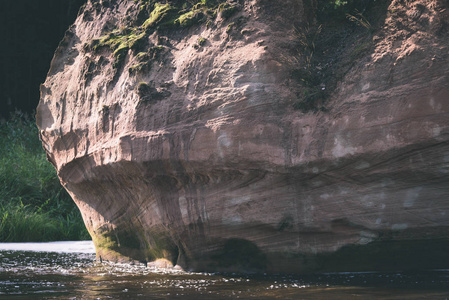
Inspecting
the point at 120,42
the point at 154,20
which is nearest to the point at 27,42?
the point at 120,42

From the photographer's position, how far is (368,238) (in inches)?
165

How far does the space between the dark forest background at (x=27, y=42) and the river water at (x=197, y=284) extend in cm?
1066

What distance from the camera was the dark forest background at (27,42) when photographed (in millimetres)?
14734

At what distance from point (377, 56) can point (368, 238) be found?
1.37m

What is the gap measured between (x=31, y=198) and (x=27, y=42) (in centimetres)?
644

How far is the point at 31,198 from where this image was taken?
980 cm

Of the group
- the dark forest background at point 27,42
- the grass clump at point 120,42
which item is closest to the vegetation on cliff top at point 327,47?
the grass clump at point 120,42

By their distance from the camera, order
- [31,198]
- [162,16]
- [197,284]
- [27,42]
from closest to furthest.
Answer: [197,284]
[162,16]
[31,198]
[27,42]

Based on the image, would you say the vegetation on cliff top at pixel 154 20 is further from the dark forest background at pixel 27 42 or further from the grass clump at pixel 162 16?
the dark forest background at pixel 27 42

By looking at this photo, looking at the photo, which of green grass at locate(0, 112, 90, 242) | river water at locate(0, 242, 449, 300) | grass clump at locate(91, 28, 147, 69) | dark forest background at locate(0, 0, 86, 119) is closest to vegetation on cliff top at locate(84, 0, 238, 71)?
grass clump at locate(91, 28, 147, 69)

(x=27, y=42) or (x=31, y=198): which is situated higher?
(x=27, y=42)

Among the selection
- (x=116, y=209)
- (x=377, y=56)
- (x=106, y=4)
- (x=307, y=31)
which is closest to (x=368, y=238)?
(x=377, y=56)

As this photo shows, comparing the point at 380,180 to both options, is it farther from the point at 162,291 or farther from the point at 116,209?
the point at 116,209

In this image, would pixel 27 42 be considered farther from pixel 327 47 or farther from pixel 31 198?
pixel 327 47
